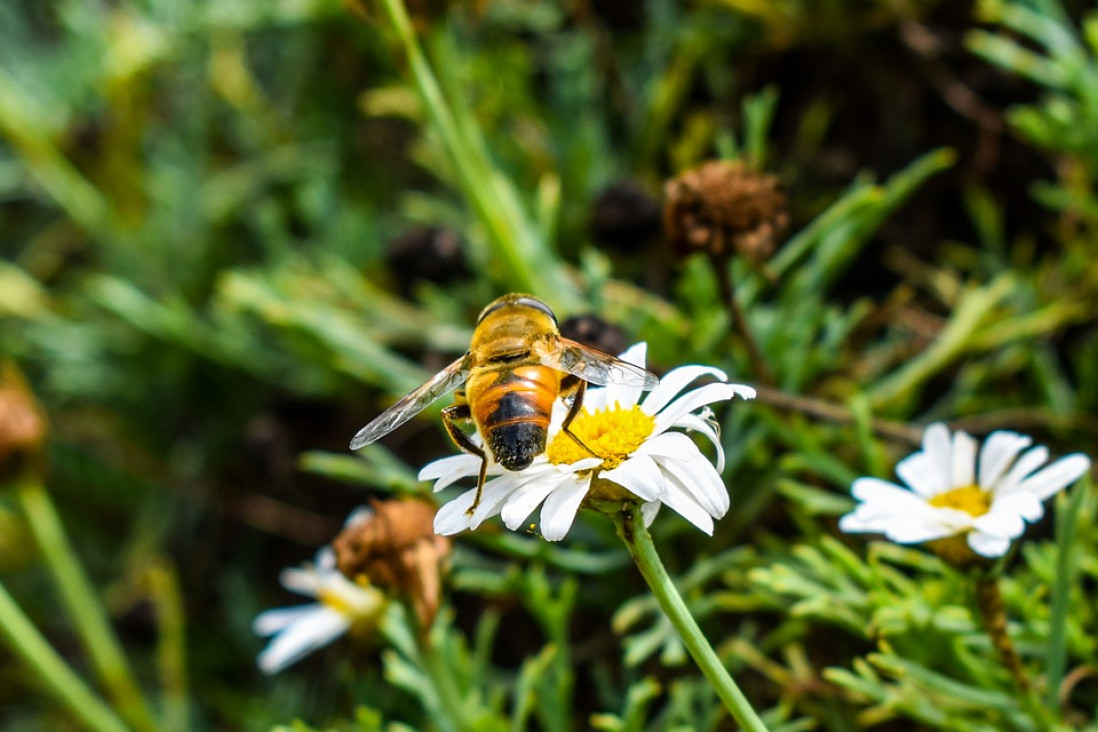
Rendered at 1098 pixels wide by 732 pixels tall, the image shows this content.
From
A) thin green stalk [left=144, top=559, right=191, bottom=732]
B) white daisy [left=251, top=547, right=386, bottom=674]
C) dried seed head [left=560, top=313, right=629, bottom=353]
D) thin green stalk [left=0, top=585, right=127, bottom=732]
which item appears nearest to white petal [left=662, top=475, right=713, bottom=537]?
dried seed head [left=560, top=313, right=629, bottom=353]

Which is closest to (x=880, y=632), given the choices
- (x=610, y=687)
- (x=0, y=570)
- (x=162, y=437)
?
(x=610, y=687)

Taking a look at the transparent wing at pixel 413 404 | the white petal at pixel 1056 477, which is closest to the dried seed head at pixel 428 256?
the transparent wing at pixel 413 404

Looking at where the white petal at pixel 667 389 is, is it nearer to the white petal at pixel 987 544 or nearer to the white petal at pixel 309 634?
the white petal at pixel 987 544

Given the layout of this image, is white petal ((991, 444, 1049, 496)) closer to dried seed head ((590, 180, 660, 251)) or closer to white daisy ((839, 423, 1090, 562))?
white daisy ((839, 423, 1090, 562))

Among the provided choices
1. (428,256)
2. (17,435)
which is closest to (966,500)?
(428,256)

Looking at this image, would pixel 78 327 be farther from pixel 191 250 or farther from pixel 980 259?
pixel 980 259
